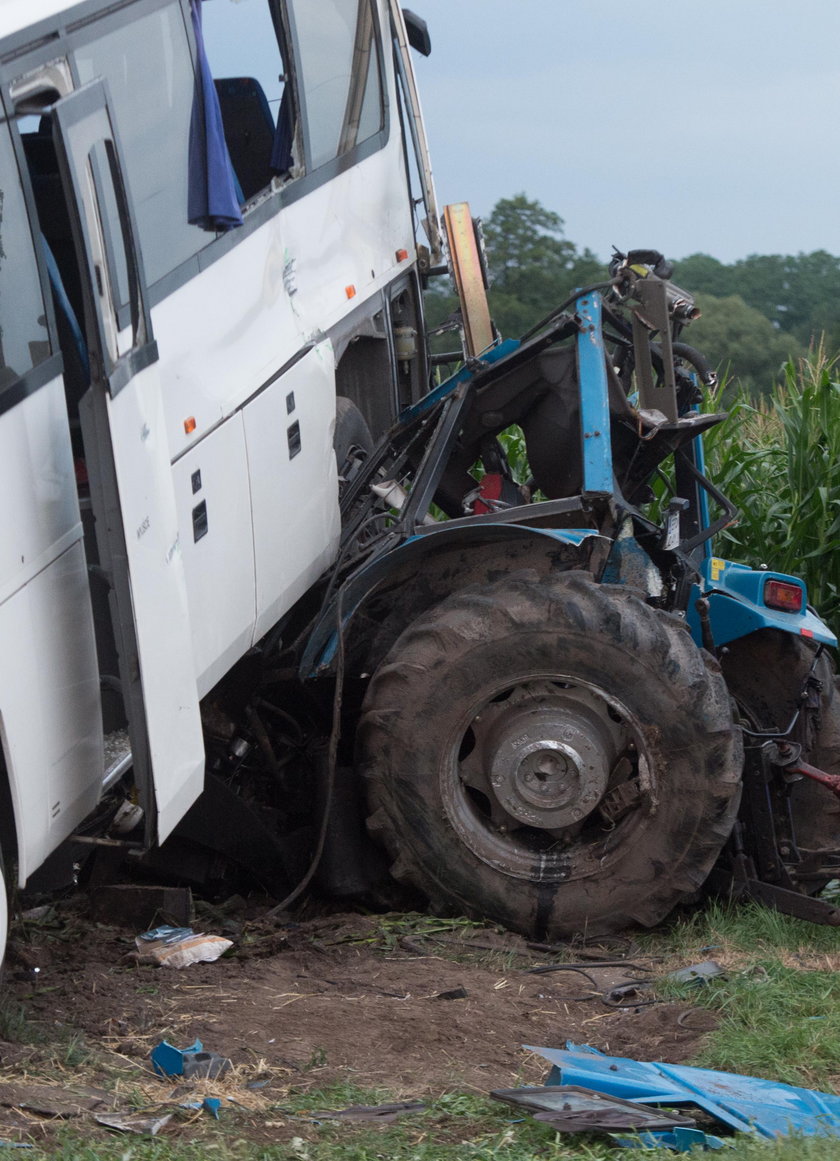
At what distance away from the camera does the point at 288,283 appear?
634cm

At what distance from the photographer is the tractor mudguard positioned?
674 cm

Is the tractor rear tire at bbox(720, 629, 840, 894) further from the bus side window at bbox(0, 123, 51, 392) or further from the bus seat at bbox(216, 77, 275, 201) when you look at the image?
the bus side window at bbox(0, 123, 51, 392)

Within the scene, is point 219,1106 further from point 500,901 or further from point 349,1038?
point 500,901

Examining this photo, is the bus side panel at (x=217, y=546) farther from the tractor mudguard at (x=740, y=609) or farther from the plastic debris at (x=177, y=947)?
the tractor mudguard at (x=740, y=609)

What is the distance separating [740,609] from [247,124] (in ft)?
9.52

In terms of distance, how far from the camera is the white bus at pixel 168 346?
4.32 metres

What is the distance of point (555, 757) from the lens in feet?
19.1

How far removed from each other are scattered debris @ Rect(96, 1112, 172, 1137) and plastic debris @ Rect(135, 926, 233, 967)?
4.60 feet

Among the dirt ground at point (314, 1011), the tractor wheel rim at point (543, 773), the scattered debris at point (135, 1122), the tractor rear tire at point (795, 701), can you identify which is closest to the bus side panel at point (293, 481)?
the tractor wheel rim at point (543, 773)

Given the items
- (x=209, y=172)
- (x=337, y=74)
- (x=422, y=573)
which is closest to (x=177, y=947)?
(x=422, y=573)

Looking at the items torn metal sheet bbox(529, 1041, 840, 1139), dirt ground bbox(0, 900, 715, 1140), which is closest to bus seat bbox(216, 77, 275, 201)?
dirt ground bbox(0, 900, 715, 1140)

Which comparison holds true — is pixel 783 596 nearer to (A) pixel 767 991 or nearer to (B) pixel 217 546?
(A) pixel 767 991

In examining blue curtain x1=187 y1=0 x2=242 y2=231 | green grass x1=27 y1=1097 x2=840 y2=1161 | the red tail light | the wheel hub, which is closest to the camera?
green grass x1=27 y1=1097 x2=840 y2=1161

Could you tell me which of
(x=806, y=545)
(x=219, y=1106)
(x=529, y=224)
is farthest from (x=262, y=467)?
(x=529, y=224)
